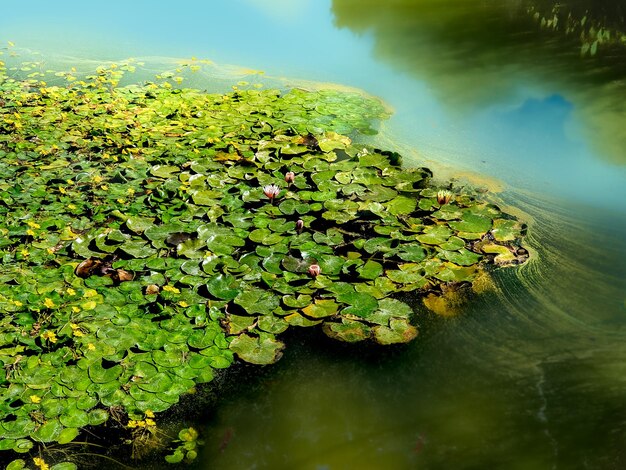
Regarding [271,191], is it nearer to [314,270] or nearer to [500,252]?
[314,270]

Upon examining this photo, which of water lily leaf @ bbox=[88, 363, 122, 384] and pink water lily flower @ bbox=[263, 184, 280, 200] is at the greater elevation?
pink water lily flower @ bbox=[263, 184, 280, 200]

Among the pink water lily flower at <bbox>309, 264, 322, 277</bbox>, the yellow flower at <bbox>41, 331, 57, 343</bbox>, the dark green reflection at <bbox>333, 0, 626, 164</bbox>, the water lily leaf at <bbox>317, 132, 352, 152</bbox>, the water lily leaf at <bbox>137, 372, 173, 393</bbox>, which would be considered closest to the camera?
the water lily leaf at <bbox>137, 372, 173, 393</bbox>

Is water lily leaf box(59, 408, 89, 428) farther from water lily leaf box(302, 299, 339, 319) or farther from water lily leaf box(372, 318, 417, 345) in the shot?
water lily leaf box(372, 318, 417, 345)

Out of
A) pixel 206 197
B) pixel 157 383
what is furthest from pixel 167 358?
pixel 206 197

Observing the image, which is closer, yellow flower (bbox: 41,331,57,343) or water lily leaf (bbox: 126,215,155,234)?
yellow flower (bbox: 41,331,57,343)

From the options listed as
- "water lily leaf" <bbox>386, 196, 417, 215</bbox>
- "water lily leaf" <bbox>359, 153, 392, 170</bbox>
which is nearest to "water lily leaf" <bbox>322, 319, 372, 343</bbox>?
"water lily leaf" <bbox>386, 196, 417, 215</bbox>

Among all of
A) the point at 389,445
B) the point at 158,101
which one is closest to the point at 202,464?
the point at 389,445

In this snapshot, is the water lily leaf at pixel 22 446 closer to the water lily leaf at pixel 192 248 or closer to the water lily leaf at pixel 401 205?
the water lily leaf at pixel 192 248
